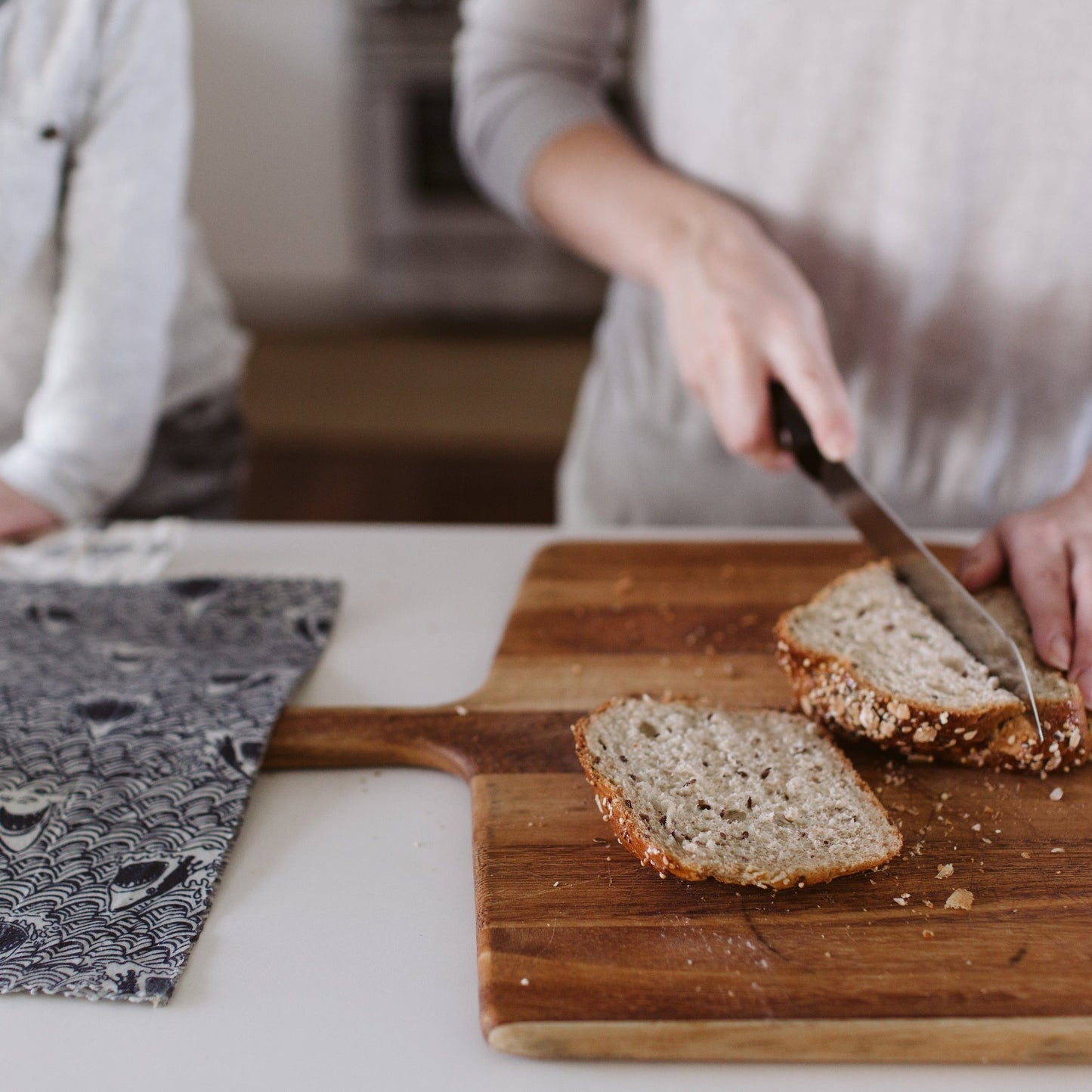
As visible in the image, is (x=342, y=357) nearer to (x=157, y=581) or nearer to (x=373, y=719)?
(x=157, y=581)

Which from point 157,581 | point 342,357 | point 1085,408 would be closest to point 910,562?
point 1085,408

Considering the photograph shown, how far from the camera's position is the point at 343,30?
4113mm

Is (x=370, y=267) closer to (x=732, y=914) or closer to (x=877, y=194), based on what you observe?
(x=877, y=194)

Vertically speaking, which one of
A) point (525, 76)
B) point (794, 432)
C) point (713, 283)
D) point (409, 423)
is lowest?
point (409, 423)

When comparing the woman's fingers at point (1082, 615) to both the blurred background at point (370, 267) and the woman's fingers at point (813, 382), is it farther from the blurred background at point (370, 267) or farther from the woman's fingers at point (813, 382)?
the blurred background at point (370, 267)

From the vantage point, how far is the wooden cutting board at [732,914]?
2.16 ft

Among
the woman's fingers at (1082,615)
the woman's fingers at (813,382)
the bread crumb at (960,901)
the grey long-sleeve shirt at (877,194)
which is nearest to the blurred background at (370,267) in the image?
the grey long-sleeve shirt at (877,194)

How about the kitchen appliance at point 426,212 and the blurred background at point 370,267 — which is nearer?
the blurred background at point 370,267

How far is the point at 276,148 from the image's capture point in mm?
4293

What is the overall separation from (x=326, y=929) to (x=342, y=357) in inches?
154

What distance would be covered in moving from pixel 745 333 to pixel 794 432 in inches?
4.5

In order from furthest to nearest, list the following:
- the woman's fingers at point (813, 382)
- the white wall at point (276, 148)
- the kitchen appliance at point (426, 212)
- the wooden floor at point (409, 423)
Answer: the white wall at point (276, 148) → the kitchen appliance at point (426, 212) → the wooden floor at point (409, 423) → the woman's fingers at point (813, 382)

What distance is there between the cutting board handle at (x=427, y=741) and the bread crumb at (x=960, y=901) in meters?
0.30

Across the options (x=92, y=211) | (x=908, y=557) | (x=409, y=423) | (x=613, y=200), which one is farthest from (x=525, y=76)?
(x=409, y=423)
